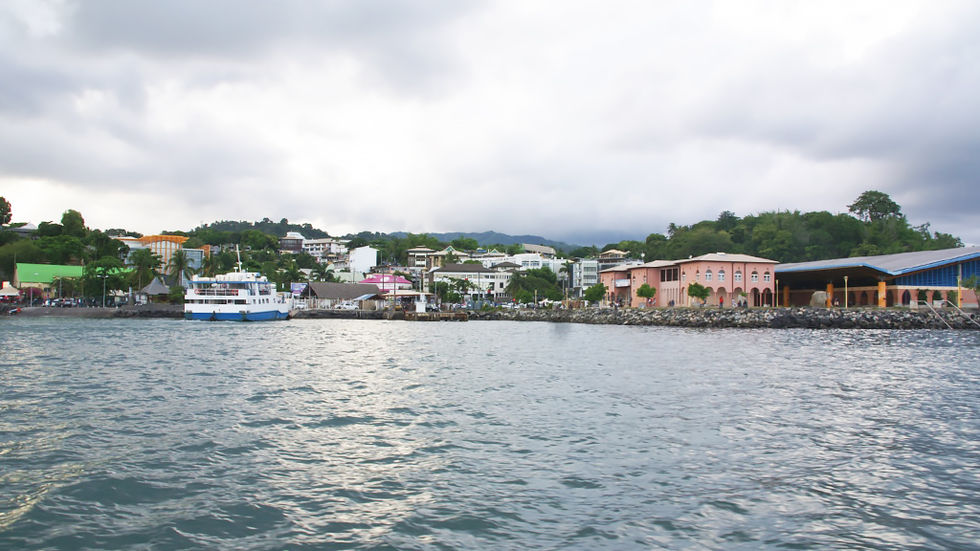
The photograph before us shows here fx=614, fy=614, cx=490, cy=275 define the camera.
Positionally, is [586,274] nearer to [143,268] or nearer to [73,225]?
[143,268]

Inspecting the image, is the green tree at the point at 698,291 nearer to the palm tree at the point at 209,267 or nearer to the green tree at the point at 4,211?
the palm tree at the point at 209,267

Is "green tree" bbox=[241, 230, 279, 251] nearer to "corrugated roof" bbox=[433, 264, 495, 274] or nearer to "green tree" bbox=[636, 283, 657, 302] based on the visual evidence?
"corrugated roof" bbox=[433, 264, 495, 274]

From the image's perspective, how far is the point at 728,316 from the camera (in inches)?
1789

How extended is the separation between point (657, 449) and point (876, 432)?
3989mm

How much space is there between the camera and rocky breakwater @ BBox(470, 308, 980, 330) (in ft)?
128

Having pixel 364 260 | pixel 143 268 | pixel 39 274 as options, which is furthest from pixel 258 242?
pixel 39 274

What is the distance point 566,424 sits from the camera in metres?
10.0

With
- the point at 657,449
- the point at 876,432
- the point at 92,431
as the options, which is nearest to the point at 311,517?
the point at 657,449

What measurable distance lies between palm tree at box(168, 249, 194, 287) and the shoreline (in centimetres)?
1621

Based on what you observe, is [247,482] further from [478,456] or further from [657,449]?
[657,449]

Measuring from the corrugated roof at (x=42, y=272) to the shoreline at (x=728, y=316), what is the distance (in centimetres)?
1361

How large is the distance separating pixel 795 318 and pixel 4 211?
109 m

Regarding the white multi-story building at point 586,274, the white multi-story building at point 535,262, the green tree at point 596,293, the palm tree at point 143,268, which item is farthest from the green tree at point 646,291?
the palm tree at point 143,268

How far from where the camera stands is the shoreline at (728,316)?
3953 centimetres
